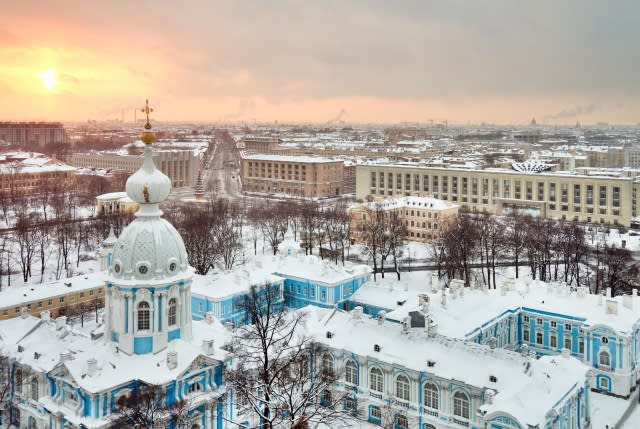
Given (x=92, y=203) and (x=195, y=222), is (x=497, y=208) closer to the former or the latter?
(x=195, y=222)

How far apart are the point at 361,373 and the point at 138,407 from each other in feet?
40.1

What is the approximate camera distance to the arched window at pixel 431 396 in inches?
1051

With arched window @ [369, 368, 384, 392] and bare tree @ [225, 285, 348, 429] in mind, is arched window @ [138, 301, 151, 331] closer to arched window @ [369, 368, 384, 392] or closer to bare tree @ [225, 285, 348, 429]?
bare tree @ [225, 285, 348, 429]

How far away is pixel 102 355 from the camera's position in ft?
72.2

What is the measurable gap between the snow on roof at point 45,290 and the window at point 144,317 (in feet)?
64.3

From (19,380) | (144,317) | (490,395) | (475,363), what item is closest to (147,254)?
(144,317)

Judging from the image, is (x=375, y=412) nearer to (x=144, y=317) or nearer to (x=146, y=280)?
(x=144, y=317)

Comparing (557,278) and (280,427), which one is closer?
(280,427)

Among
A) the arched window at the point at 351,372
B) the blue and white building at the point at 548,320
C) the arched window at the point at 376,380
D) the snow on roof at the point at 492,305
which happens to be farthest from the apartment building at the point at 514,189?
the arched window at the point at 376,380

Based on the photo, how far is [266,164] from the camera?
5044 inches

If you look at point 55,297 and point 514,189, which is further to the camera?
point 514,189

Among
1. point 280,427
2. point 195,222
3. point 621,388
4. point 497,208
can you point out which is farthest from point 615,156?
point 280,427

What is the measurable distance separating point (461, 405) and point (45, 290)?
28.4 metres

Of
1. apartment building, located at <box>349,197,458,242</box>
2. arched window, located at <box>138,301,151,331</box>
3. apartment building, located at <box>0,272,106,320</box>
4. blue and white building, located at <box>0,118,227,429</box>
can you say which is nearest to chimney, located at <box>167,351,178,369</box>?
blue and white building, located at <box>0,118,227,429</box>
